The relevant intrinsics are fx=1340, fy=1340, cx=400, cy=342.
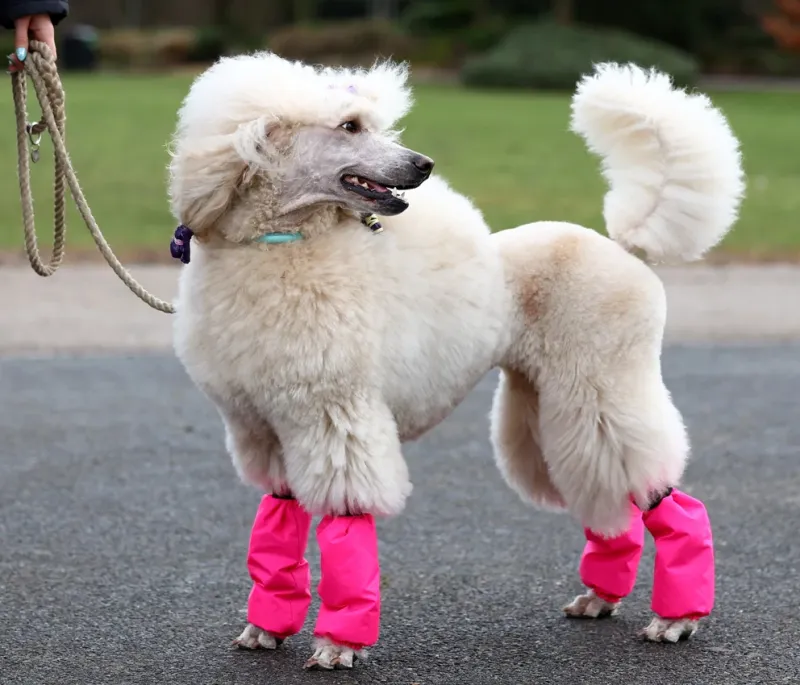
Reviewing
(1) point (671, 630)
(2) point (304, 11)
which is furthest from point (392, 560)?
(2) point (304, 11)

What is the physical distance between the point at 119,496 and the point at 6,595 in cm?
132

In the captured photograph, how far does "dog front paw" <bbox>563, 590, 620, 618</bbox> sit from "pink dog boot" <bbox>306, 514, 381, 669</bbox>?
2.80 ft

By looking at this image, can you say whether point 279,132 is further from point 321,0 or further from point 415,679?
point 321,0

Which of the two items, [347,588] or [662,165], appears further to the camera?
[662,165]

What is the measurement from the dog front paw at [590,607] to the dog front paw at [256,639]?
99 centimetres

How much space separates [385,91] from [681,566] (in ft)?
5.45

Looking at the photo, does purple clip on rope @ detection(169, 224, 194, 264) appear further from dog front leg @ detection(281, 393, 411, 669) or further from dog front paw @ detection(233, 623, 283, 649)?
dog front paw @ detection(233, 623, 283, 649)

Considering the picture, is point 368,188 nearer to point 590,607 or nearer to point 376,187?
point 376,187

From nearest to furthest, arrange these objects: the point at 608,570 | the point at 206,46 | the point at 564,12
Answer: the point at 608,570, the point at 564,12, the point at 206,46

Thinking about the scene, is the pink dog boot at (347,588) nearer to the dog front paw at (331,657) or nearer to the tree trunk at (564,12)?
the dog front paw at (331,657)

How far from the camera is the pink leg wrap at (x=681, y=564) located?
4.02 metres

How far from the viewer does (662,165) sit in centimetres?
407

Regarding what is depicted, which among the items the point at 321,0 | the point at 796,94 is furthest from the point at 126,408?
the point at 321,0

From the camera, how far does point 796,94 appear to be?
3453cm
